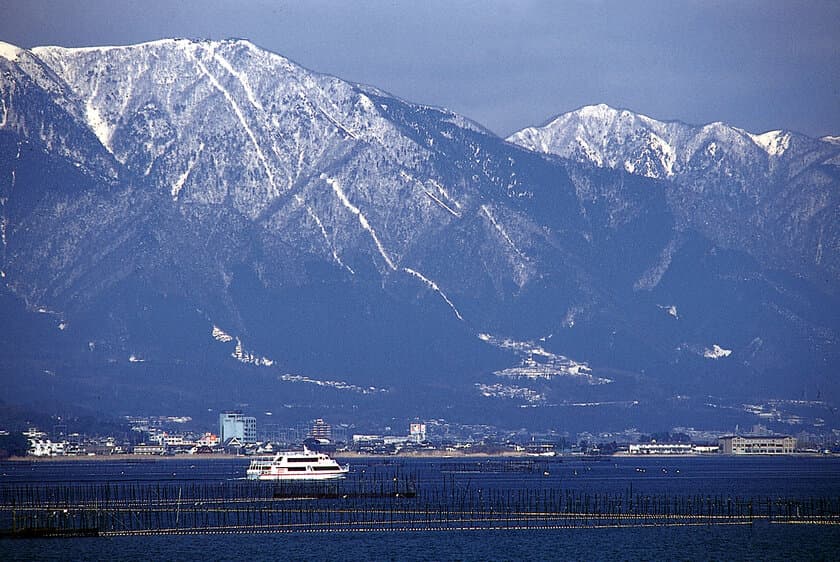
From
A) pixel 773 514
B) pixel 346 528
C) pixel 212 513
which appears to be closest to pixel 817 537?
pixel 773 514

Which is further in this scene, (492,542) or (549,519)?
(549,519)

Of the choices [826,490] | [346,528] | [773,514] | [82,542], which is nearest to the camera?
[82,542]

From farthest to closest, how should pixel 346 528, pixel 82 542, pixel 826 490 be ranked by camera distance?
1. pixel 826 490
2. pixel 346 528
3. pixel 82 542

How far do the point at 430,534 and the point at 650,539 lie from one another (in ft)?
52.0

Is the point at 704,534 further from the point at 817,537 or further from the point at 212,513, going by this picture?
the point at 212,513

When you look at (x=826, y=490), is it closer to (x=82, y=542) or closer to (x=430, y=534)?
(x=430, y=534)

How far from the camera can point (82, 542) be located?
131m

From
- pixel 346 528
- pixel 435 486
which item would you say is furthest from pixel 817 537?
pixel 435 486

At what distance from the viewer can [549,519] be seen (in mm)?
149625

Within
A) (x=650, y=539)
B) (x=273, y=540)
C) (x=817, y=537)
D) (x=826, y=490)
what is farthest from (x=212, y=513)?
(x=826, y=490)

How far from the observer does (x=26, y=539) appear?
132875 mm

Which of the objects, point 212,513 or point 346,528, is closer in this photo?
point 346,528

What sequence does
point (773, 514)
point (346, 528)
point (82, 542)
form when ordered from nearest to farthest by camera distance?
point (82, 542) → point (346, 528) → point (773, 514)

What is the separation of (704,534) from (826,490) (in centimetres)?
5575
